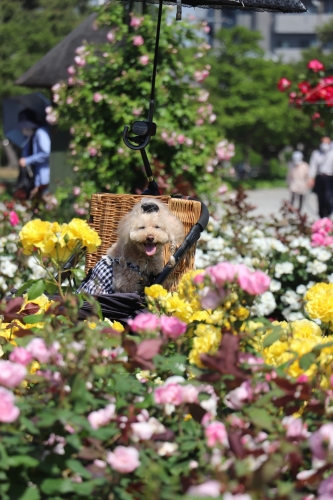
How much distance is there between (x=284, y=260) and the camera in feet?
21.0

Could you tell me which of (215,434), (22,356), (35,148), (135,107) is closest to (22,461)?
(22,356)

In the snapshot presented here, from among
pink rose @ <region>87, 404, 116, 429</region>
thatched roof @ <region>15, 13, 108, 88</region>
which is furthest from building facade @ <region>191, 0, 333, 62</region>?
pink rose @ <region>87, 404, 116, 429</region>

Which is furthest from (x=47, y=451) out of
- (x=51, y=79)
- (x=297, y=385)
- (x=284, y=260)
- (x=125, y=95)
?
(x=51, y=79)

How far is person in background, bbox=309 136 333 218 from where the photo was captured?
1661 cm

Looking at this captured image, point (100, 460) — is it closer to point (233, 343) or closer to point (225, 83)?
point (233, 343)

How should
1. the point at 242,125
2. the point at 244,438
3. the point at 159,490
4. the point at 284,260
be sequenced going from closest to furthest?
the point at 159,490, the point at 244,438, the point at 284,260, the point at 242,125

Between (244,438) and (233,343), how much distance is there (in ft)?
0.80

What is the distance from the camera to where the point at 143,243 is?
447cm

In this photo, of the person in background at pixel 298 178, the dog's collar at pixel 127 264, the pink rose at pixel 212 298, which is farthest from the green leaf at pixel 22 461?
the person in background at pixel 298 178

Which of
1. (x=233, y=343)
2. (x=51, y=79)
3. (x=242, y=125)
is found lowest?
(x=242, y=125)

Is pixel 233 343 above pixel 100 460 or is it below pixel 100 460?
above

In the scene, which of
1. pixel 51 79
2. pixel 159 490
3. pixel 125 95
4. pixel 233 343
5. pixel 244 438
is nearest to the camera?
pixel 159 490

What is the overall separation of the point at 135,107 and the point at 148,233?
4.18 meters

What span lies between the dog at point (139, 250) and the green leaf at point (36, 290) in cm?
153
